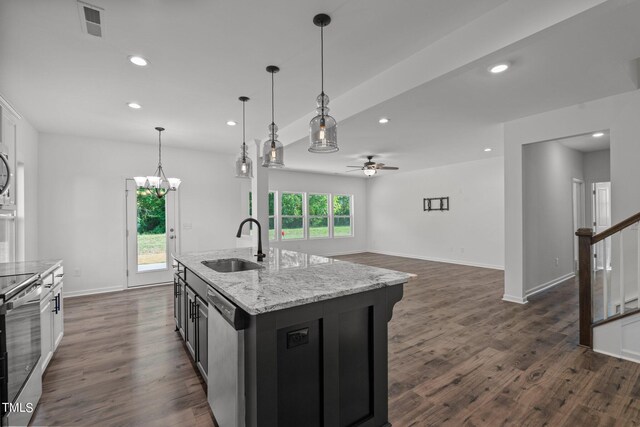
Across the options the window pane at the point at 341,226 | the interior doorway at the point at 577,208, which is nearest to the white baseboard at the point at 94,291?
the window pane at the point at 341,226

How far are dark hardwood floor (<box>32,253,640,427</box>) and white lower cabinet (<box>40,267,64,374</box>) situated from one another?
17 centimetres

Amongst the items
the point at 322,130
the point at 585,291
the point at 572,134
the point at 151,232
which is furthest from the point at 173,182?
the point at 572,134

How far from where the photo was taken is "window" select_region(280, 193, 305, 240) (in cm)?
865

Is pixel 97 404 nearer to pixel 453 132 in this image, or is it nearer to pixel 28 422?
pixel 28 422

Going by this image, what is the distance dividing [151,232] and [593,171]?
8.93 m

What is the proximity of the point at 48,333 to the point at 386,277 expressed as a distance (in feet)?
9.39

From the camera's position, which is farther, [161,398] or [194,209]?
[194,209]

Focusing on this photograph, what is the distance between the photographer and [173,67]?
2762 mm

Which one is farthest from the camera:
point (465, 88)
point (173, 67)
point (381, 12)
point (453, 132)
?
point (453, 132)

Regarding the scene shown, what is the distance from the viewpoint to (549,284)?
4965 mm

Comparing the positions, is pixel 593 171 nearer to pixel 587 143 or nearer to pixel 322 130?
pixel 587 143

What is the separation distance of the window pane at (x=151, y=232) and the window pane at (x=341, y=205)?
5.29m

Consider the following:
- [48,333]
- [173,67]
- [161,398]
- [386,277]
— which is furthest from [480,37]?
[48,333]

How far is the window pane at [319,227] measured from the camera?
29.9 ft
